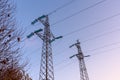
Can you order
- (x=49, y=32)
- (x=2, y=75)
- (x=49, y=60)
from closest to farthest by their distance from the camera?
(x=2, y=75)
(x=49, y=60)
(x=49, y=32)

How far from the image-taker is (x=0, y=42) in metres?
6.66

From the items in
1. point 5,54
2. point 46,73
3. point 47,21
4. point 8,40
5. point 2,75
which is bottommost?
point 2,75

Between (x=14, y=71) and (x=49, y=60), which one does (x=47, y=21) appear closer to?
(x=49, y=60)

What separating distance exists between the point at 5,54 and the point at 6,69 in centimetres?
47

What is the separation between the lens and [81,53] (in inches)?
1372

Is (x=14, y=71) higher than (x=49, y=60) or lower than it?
lower

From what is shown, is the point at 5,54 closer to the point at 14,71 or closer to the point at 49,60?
the point at 14,71

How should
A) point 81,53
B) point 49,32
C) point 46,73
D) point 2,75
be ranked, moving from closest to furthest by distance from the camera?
point 2,75 < point 46,73 < point 49,32 < point 81,53

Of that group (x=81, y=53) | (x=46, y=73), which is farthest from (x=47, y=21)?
(x=81, y=53)

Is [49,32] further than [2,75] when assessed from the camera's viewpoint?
Yes

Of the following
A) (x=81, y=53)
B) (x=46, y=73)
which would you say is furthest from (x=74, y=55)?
(x=46, y=73)

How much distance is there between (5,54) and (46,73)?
47.3ft

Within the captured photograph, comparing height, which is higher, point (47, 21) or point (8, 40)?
point (47, 21)

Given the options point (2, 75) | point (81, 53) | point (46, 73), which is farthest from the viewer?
point (81, 53)
